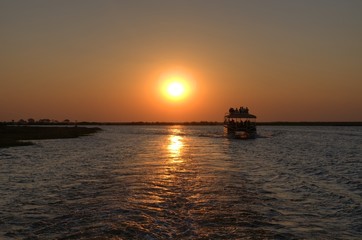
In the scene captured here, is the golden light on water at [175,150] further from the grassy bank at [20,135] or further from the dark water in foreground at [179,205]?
the grassy bank at [20,135]

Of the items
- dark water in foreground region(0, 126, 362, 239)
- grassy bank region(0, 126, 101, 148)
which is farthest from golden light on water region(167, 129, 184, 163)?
grassy bank region(0, 126, 101, 148)

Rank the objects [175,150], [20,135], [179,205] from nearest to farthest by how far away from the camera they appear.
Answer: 1. [179,205]
2. [175,150]
3. [20,135]

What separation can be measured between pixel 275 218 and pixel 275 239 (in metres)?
2.64

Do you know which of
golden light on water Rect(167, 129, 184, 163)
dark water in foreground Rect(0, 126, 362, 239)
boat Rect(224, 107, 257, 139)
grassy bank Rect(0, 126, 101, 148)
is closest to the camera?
dark water in foreground Rect(0, 126, 362, 239)

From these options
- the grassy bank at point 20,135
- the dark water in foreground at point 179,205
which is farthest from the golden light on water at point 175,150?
the grassy bank at point 20,135

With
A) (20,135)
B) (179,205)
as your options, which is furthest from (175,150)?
(20,135)

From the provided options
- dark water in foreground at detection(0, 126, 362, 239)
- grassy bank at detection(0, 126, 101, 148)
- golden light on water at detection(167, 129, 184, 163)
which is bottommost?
golden light on water at detection(167, 129, 184, 163)

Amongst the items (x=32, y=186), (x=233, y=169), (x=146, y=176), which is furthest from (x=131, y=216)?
(x=233, y=169)

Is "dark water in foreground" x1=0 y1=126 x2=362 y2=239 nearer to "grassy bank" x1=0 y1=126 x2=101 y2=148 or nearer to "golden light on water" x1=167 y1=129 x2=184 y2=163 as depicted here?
"golden light on water" x1=167 y1=129 x2=184 y2=163

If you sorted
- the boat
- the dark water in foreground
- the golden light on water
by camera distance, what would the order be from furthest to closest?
the boat < the golden light on water < the dark water in foreground

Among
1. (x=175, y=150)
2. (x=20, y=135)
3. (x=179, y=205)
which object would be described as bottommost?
(x=175, y=150)

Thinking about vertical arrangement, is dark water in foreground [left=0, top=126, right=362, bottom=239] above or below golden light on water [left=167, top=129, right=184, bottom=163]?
above

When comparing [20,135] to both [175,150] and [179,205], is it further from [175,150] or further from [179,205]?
[179,205]

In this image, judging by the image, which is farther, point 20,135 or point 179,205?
point 20,135
